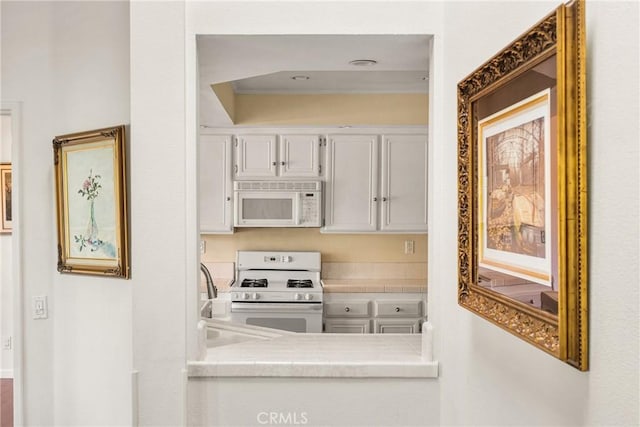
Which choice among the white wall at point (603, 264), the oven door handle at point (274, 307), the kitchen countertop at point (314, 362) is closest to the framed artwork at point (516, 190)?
the white wall at point (603, 264)

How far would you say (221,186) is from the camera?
462 centimetres

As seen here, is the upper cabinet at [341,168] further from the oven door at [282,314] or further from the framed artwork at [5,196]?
the framed artwork at [5,196]

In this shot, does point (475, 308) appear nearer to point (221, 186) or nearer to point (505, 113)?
point (505, 113)

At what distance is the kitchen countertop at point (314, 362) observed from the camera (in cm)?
198

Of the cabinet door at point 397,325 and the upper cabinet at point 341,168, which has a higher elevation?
the upper cabinet at point 341,168

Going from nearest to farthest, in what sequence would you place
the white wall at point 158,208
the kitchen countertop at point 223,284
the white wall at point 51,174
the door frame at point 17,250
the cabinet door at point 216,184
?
the white wall at point 158,208
the white wall at point 51,174
the door frame at point 17,250
the cabinet door at point 216,184
the kitchen countertop at point 223,284

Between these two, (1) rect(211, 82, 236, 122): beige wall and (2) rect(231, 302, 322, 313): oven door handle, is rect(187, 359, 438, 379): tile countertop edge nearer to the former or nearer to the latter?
(1) rect(211, 82, 236, 122): beige wall

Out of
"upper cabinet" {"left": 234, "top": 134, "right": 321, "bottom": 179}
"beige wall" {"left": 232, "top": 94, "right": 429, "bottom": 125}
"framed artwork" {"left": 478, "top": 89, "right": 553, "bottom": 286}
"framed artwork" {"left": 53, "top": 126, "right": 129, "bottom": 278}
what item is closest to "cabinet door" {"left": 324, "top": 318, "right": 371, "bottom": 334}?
"upper cabinet" {"left": 234, "top": 134, "right": 321, "bottom": 179}

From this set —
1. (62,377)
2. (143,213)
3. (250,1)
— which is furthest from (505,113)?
(62,377)

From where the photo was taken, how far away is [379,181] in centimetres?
462

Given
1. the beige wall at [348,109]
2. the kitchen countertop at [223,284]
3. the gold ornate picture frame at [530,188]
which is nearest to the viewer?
Result: the gold ornate picture frame at [530,188]

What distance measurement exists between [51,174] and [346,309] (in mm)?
2573

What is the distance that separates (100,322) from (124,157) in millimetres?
753

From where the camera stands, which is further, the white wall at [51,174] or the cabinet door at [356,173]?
the cabinet door at [356,173]
